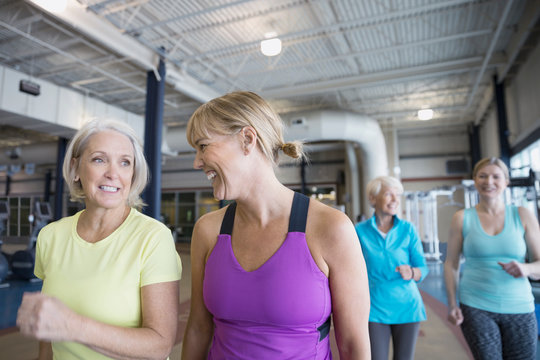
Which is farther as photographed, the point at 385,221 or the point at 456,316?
the point at 385,221

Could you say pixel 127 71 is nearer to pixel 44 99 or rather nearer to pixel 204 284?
pixel 44 99

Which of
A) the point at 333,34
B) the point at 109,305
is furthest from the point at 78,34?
the point at 109,305

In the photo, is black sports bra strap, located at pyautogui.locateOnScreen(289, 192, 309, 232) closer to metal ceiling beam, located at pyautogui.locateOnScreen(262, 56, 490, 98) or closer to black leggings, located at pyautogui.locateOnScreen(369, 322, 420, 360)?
black leggings, located at pyautogui.locateOnScreen(369, 322, 420, 360)

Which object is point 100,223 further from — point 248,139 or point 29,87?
point 29,87

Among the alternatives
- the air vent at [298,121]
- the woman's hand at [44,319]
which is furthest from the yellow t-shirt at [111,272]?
the air vent at [298,121]

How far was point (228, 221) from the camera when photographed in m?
1.12

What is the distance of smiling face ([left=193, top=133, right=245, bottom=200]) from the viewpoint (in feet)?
3.13

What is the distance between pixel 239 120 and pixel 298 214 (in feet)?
1.07

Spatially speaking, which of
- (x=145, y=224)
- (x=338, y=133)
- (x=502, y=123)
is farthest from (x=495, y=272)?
(x=502, y=123)

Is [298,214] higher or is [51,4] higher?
[51,4]

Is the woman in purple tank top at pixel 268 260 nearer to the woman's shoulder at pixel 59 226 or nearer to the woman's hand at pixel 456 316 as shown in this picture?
the woman's shoulder at pixel 59 226

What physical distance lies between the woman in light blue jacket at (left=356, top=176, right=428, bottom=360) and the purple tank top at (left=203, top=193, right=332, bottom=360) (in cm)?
118

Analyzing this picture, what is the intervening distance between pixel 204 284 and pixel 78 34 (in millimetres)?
7129

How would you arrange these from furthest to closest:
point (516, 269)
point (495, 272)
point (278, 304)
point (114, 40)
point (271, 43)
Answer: point (114, 40) < point (271, 43) < point (495, 272) < point (516, 269) < point (278, 304)
